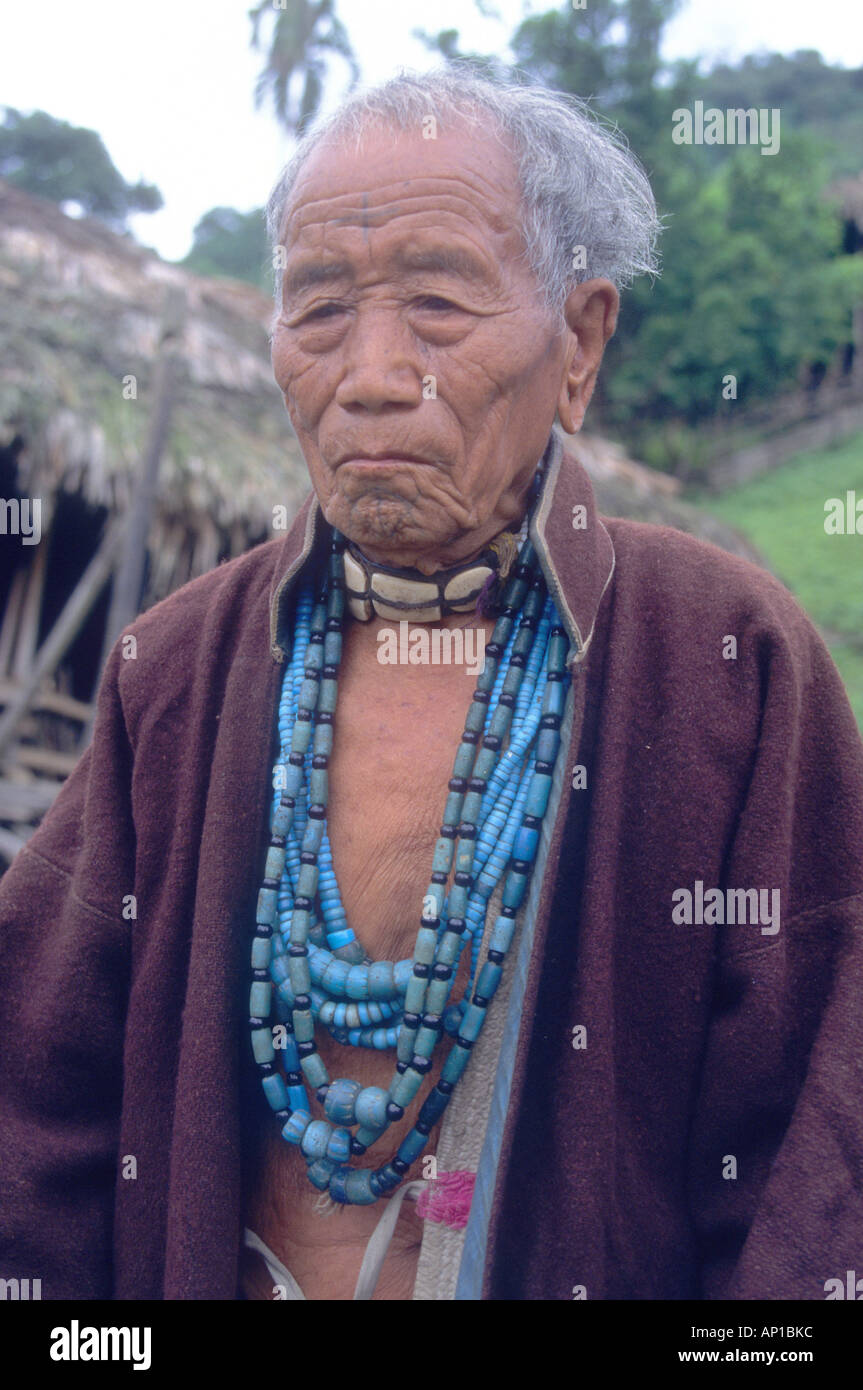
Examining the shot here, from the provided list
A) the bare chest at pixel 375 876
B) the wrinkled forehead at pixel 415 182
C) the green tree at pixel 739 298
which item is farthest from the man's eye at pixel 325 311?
the green tree at pixel 739 298

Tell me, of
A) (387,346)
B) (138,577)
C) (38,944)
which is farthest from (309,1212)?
(138,577)

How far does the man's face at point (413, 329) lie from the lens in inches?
61.4

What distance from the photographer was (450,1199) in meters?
1.66

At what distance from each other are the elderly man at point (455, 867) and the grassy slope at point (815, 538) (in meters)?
6.99

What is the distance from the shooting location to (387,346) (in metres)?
1.56

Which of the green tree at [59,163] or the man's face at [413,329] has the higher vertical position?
the green tree at [59,163]

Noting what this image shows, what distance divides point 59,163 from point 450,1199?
3214 centimetres

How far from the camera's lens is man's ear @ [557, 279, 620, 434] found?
175cm

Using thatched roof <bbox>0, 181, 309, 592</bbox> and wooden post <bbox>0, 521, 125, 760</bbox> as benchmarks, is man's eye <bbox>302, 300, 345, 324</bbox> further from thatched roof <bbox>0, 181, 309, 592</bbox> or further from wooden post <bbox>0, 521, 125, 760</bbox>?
wooden post <bbox>0, 521, 125, 760</bbox>

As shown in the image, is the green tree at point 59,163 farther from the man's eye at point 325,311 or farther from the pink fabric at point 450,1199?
the pink fabric at point 450,1199

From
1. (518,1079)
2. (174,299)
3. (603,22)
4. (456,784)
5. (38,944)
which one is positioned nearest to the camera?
(518,1079)

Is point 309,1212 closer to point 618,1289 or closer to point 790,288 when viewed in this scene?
point 618,1289

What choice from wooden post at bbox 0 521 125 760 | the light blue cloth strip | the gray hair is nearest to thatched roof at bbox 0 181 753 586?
wooden post at bbox 0 521 125 760

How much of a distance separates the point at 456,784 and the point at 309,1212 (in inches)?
28.0
